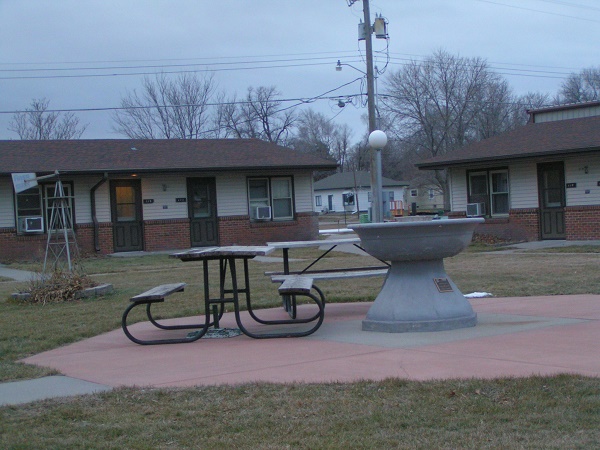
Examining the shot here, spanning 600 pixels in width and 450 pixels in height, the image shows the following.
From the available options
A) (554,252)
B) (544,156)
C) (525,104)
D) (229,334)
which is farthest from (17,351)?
(525,104)

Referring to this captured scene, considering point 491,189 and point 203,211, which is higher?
point 491,189

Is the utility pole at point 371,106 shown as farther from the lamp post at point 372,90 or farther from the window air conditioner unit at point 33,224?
the window air conditioner unit at point 33,224

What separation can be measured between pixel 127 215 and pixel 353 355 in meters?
21.2

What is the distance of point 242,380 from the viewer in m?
6.30

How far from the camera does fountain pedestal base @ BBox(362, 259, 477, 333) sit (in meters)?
8.27

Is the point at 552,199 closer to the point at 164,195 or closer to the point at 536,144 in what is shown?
the point at 536,144

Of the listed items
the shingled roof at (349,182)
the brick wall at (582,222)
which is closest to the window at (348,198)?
the shingled roof at (349,182)

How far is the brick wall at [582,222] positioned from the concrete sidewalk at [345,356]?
49.8ft

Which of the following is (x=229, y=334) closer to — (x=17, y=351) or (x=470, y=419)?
(x=17, y=351)

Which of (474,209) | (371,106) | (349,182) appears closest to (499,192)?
(474,209)

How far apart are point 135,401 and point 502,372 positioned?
284 centimetres

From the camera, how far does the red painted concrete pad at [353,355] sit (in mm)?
6309

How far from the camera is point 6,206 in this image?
1009 inches

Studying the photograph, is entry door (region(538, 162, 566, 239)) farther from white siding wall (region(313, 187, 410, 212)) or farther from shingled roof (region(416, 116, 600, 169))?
white siding wall (region(313, 187, 410, 212))
